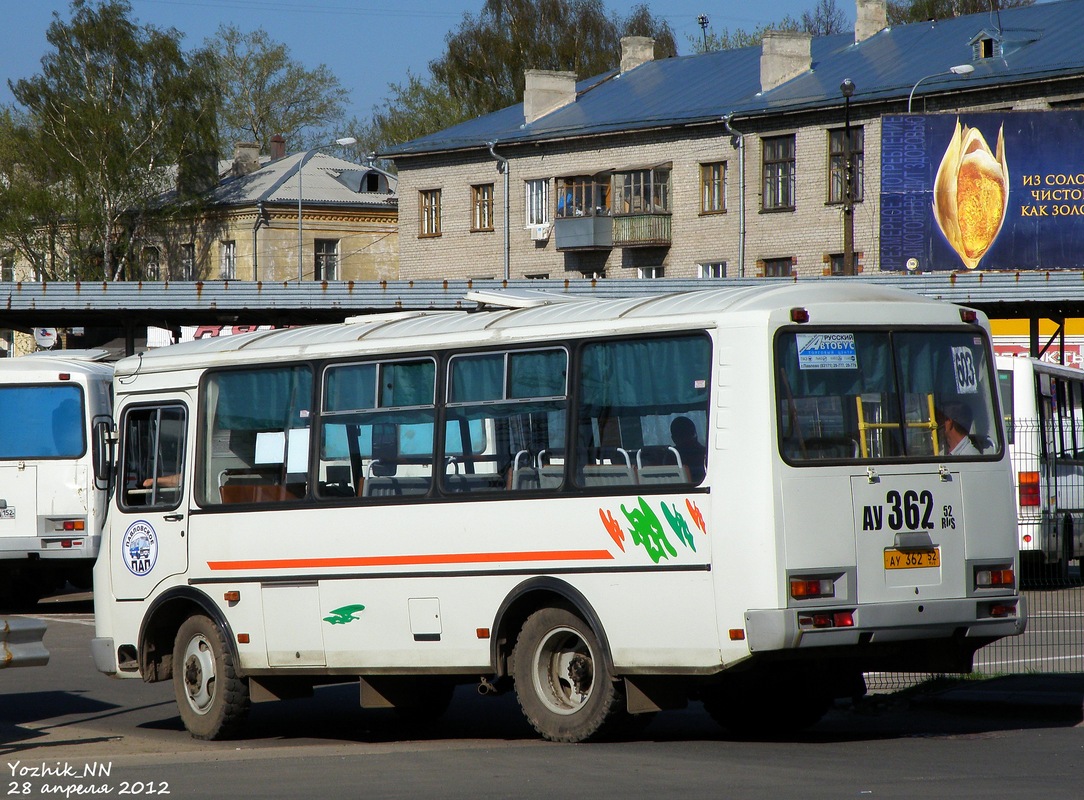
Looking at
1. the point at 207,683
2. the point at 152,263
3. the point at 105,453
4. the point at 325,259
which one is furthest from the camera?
the point at 152,263

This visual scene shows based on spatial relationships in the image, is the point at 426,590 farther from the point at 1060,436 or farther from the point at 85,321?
the point at 85,321

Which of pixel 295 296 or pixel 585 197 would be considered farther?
pixel 585 197

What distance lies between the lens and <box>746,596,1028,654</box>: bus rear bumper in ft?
29.3

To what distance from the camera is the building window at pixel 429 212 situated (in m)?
61.3

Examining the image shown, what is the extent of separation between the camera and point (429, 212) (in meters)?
61.6

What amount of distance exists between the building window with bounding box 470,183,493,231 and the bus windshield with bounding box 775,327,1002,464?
163 feet

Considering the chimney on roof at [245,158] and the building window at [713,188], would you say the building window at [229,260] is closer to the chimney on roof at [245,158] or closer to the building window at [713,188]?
the chimney on roof at [245,158]

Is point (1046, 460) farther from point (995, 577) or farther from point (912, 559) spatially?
point (912, 559)

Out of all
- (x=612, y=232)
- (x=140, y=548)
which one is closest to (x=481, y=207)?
(x=612, y=232)

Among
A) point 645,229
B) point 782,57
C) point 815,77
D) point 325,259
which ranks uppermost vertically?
point 782,57

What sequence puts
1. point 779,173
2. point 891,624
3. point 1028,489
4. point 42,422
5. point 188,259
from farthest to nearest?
point 188,259 < point 779,173 < point 42,422 < point 1028,489 < point 891,624

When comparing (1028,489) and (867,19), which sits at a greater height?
(867,19)

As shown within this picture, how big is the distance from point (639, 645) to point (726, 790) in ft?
4.69

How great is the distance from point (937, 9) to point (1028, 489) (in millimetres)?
57280
